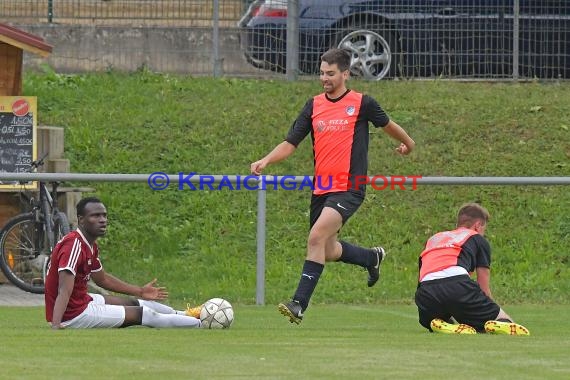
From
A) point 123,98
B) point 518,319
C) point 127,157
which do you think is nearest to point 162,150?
point 127,157

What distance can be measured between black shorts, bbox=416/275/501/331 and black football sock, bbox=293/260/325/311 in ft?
3.10

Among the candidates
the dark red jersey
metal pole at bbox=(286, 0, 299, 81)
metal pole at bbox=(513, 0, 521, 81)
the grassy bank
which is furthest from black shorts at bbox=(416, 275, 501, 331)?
metal pole at bbox=(513, 0, 521, 81)

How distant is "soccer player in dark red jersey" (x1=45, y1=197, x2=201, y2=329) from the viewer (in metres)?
10.3

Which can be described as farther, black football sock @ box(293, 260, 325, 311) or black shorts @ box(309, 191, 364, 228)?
black shorts @ box(309, 191, 364, 228)

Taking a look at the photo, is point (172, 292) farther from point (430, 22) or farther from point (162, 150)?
point (430, 22)

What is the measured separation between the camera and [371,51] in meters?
20.8

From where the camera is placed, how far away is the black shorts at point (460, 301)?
1043cm

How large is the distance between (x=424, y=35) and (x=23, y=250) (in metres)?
8.26

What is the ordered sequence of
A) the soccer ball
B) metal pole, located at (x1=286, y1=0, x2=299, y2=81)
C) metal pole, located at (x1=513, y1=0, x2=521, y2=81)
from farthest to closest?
metal pole, located at (x1=513, y1=0, x2=521, y2=81) < metal pole, located at (x1=286, y1=0, x2=299, y2=81) < the soccer ball

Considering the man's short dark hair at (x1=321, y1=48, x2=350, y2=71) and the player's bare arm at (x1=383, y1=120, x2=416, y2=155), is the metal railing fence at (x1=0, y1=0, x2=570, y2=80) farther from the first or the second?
the man's short dark hair at (x1=321, y1=48, x2=350, y2=71)

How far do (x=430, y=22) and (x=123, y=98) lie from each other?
4610 millimetres

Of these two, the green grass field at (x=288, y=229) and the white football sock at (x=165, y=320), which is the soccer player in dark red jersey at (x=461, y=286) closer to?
the green grass field at (x=288, y=229)

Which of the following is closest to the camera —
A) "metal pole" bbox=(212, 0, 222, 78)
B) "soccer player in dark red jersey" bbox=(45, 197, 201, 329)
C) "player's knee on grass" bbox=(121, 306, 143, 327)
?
"soccer player in dark red jersey" bbox=(45, 197, 201, 329)

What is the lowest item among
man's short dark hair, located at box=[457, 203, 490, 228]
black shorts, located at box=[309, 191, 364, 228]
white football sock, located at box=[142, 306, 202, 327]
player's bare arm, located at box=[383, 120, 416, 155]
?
white football sock, located at box=[142, 306, 202, 327]
